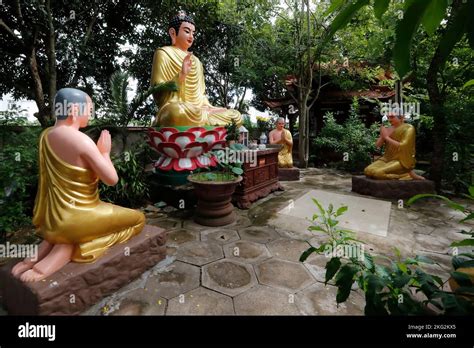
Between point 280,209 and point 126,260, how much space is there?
110 inches

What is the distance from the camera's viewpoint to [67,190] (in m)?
1.99

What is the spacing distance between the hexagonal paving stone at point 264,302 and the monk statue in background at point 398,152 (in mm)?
4126

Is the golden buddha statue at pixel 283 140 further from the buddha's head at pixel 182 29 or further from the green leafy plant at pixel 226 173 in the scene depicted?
the buddha's head at pixel 182 29

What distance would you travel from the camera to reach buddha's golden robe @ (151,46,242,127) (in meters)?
4.93

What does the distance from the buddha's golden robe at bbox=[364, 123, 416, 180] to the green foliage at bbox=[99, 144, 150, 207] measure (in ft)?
15.4

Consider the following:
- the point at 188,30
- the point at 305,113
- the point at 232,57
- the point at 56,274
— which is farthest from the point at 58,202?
the point at 232,57

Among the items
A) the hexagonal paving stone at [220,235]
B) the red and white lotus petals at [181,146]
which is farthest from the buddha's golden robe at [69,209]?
the red and white lotus petals at [181,146]

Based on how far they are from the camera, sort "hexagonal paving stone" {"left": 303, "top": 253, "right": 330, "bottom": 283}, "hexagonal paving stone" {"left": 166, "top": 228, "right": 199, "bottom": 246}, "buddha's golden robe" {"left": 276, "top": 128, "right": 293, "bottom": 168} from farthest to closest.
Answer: "buddha's golden robe" {"left": 276, "top": 128, "right": 293, "bottom": 168} < "hexagonal paving stone" {"left": 166, "top": 228, "right": 199, "bottom": 246} < "hexagonal paving stone" {"left": 303, "top": 253, "right": 330, "bottom": 283}

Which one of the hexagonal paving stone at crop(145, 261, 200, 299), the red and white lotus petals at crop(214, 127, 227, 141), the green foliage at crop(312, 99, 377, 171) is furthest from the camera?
the green foliage at crop(312, 99, 377, 171)

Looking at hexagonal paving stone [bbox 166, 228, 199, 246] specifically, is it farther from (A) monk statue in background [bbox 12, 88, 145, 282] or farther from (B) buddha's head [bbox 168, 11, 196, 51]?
(B) buddha's head [bbox 168, 11, 196, 51]

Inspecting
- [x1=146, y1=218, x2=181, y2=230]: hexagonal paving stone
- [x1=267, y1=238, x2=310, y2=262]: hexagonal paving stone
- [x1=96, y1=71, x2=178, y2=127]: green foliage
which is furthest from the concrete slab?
[x1=96, y1=71, x2=178, y2=127]: green foliage

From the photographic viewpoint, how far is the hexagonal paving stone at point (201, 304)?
1.95 meters

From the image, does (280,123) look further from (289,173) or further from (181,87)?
(181,87)

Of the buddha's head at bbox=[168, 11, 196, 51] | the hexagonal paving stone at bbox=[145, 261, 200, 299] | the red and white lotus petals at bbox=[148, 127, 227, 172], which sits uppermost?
the buddha's head at bbox=[168, 11, 196, 51]
